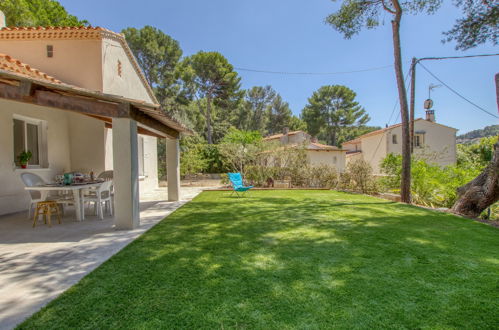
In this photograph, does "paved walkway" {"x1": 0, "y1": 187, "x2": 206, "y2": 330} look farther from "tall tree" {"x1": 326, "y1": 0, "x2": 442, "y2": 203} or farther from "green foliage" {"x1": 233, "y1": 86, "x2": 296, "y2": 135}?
"green foliage" {"x1": 233, "y1": 86, "x2": 296, "y2": 135}

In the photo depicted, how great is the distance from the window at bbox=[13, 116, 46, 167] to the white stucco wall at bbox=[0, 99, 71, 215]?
0.24 meters

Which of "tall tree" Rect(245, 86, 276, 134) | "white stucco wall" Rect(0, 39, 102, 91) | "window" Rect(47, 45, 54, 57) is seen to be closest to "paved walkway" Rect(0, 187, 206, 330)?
"white stucco wall" Rect(0, 39, 102, 91)

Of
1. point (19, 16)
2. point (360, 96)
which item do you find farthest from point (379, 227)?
point (360, 96)

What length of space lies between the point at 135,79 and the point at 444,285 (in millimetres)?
13961

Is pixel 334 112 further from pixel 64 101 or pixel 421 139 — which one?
pixel 64 101

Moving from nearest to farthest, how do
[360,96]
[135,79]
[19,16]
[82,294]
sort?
1. [82,294]
2. [135,79]
3. [19,16]
4. [360,96]

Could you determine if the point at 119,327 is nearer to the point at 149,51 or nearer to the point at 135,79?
the point at 135,79

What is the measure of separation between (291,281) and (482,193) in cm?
769

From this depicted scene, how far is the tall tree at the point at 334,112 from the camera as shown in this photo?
146 feet

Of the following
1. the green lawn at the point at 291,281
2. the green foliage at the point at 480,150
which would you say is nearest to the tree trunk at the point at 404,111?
the green lawn at the point at 291,281

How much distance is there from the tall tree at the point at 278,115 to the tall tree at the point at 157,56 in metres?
20.0

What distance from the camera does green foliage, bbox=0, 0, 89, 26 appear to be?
45.9 ft

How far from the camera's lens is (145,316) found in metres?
2.48

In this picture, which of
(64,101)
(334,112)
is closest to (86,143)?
(64,101)
